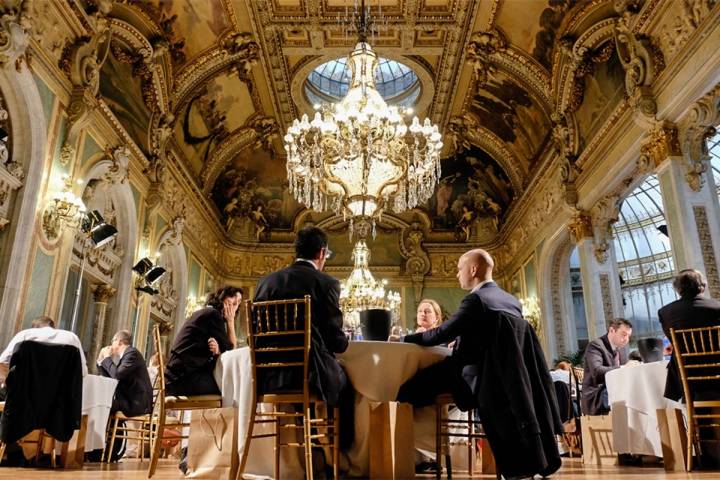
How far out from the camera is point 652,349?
436 cm

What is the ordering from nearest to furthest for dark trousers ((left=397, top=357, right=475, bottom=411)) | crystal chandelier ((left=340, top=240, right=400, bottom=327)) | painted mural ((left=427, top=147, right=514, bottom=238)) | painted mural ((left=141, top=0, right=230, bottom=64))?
dark trousers ((left=397, top=357, right=475, bottom=411)), painted mural ((left=141, top=0, right=230, bottom=64)), crystal chandelier ((left=340, top=240, right=400, bottom=327)), painted mural ((left=427, top=147, right=514, bottom=238))

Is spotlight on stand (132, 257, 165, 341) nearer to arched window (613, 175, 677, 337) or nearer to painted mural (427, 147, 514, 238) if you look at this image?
painted mural (427, 147, 514, 238)

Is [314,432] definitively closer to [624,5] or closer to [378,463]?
[378,463]

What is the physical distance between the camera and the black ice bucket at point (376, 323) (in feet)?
11.2

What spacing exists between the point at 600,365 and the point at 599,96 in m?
5.67

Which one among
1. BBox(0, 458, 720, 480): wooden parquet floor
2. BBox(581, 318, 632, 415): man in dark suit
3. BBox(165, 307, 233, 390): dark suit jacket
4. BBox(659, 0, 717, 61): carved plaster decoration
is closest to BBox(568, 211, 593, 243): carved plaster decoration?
BBox(659, 0, 717, 61): carved plaster decoration

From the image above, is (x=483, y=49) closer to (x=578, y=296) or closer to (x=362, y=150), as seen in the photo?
(x=362, y=150)

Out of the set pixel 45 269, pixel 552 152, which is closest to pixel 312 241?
pixel 45 269

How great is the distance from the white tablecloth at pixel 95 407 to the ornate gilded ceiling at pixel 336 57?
4.89 m

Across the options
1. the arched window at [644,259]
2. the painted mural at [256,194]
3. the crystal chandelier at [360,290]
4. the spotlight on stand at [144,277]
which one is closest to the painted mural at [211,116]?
the painted mural at [256,194]

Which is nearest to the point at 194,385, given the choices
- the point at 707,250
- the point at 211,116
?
the point at 707,250

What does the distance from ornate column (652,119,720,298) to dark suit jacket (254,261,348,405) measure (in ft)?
17.6

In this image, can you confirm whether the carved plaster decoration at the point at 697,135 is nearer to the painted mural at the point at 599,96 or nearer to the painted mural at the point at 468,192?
the painted mural at the point at 599,96

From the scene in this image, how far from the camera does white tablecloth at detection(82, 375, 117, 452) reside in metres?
4.77
